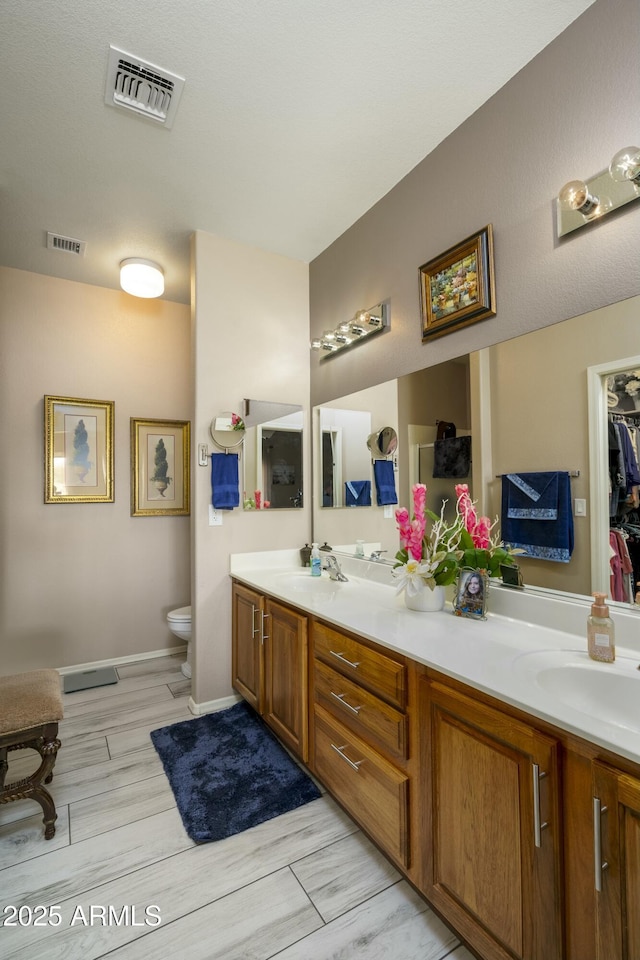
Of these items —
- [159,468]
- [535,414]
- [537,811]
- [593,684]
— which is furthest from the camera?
[159,468]

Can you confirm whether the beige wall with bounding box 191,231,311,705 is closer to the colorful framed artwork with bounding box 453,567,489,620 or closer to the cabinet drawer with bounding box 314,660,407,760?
the cabinet drawer with bounding box 314,660,407,760

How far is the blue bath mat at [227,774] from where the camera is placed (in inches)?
67.8

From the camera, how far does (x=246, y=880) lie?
4.78 ft

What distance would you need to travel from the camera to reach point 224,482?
2.54m

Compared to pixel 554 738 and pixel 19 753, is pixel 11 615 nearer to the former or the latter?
pixel 19 753

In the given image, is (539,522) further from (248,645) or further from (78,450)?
(78,450)

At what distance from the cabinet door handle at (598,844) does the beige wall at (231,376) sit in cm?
209

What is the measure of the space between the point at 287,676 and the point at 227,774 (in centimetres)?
50

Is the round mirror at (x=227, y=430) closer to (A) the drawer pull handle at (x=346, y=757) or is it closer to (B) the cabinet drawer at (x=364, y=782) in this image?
(B) the cabinet drawer at (x=364, y=782)

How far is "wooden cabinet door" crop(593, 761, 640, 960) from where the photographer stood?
78 cm

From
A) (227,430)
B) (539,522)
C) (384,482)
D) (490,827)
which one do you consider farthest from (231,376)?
(490,827)

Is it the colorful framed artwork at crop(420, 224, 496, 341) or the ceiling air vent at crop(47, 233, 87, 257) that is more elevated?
the ceiling air vent at crop(47, 233, 87, 257)

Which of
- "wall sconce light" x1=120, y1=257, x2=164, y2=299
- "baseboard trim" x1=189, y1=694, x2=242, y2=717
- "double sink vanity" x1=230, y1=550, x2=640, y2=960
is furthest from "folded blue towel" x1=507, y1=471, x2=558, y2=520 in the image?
"wall sconce light" x1=120, y1=257, x2=164, y2=299

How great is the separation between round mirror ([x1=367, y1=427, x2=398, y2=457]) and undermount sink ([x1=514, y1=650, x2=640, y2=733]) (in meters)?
1.23
